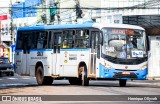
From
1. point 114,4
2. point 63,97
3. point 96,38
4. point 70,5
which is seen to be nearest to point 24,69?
point 96,38

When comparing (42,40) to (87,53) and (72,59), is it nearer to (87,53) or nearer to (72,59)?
(72,59)

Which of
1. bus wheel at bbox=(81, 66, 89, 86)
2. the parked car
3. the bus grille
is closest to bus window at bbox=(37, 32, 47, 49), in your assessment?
bus wheel at bbox=(81, 66, 89, 86)

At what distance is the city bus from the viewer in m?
23.6

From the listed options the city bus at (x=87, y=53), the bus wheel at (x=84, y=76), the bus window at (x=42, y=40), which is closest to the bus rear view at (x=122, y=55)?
the city bus at (x=87, y=53)

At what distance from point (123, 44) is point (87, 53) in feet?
6.14

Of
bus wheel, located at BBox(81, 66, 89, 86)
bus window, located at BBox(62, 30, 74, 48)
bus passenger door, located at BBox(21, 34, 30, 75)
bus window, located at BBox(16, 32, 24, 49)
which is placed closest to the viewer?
bus wheel, located at BBox(81, 66, 89, 86)

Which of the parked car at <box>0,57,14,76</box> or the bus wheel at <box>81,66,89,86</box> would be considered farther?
the parked car at <box>0,57,14,76</box>

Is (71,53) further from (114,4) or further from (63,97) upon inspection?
(114,4)

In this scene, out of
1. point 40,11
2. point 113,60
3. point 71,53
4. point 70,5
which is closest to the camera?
point 113,60

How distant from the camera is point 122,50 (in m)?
23.6

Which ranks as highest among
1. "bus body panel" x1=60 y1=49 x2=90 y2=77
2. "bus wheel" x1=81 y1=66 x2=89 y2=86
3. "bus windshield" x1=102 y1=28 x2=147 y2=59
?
"bus windshield" x1=102 y1=28 x2=147 y2=59

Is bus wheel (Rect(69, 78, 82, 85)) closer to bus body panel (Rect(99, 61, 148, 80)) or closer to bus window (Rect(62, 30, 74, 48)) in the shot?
bus window (Rect(62, 30, 74, 48))

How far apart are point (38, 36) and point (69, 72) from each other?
3.24m

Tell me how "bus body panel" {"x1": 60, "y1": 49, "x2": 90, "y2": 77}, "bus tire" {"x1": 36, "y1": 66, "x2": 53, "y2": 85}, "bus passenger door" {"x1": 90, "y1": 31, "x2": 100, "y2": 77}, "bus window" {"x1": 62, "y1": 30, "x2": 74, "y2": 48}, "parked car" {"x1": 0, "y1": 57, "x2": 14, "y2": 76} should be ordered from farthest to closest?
"parked car" {"x1": 0, "y1": 57, "x2": 14, "y2": 76}, "bus tire" {"x1": 36, "y1": 66, "x2": 53, "y2": 85}, "bus window" {"x1": 62, "y1": 30, "x2": 74, "y2": 48}, "bus body panel" {"x1": 60, "y1": 49, "x2": 90, "y2": 77}, "bus passenger door" {"x1": 90, "y1": 31, "x2": 100, "y2": 77}
